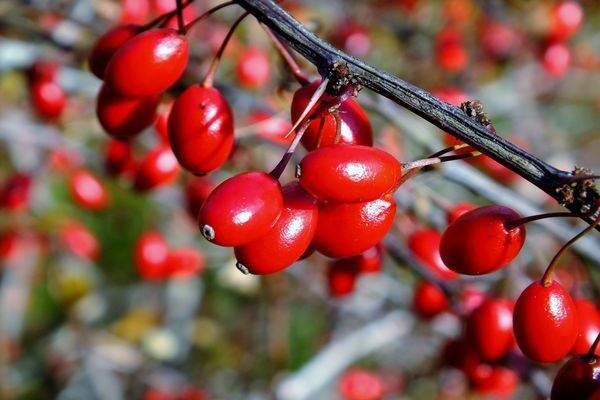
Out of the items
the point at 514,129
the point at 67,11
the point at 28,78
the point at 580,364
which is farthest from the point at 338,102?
the point at 514,129

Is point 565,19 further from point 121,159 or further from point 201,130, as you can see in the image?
point 201,130

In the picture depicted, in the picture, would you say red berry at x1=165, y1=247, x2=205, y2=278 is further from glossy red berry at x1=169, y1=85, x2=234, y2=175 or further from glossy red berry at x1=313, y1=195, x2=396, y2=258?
glossy red berry at x1=313, y1=195, x2=396, y2=258

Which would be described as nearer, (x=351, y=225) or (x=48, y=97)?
(x=351, y=225)

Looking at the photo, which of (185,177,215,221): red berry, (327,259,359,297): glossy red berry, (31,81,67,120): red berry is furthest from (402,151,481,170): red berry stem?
(31,81,67,120): red berry

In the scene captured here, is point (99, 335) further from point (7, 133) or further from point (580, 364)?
point (580, 364)

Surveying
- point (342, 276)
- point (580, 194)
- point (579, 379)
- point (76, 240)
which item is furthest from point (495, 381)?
point (76, 240)

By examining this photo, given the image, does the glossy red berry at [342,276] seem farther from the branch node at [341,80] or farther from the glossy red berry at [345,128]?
the branch node at [341,80]
